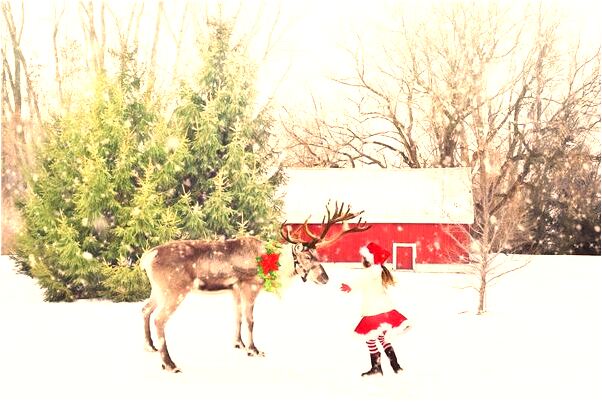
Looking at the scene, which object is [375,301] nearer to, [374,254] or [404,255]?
[374,254]

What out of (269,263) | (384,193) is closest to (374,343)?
(269,263)

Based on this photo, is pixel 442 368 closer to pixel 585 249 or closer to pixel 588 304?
pixel 588 304

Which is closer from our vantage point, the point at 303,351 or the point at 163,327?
the point at 163,327

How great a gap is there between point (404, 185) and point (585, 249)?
1293 cm

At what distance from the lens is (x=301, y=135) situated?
38.1m

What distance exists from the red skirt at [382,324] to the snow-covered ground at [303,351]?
71 centimetres

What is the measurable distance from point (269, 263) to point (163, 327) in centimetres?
175

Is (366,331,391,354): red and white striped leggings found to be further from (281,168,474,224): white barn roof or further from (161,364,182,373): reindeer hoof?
(281,168,474,224): white barn roof

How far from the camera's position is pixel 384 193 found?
2978 cm

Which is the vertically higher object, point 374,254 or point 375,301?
point 374,254

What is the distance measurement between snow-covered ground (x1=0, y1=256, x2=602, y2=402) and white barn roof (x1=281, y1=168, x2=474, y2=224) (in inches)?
306

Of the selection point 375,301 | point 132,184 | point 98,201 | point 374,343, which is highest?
point 132,184

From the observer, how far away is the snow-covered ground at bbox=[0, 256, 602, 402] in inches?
387

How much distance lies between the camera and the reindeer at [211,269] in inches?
419
